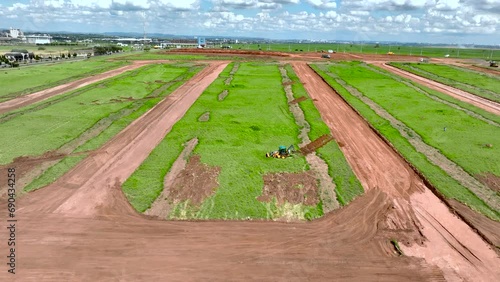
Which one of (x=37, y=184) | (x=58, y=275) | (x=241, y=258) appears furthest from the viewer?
(x=37, y=184)

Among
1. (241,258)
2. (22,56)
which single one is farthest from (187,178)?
(22,56)

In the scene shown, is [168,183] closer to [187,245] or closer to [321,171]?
[187,245]

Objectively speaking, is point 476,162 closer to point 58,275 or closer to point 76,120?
point 58,275

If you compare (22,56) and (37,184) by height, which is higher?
(22,56)

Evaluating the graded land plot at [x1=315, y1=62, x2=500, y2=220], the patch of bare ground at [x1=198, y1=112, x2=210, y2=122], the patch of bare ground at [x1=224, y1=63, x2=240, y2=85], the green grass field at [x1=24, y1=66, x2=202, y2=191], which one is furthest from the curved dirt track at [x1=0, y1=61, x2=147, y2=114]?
the graded land plot at [x1=315, y1=62, x2=500, y2=220]

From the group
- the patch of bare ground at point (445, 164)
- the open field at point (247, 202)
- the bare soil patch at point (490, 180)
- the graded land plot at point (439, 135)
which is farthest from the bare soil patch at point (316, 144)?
the bare soil patch at point (490, 180)

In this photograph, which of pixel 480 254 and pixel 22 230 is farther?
pixel 22 230
